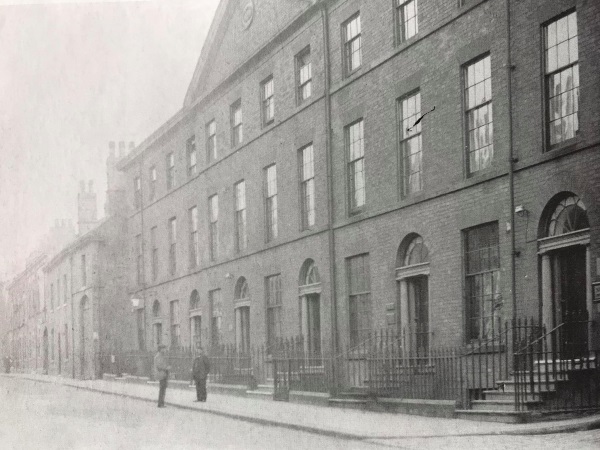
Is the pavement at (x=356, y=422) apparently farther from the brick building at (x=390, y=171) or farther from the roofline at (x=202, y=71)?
the roofline at (x=202, y=71)

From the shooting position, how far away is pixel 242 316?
96.7ft

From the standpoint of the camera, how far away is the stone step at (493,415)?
1362 cm

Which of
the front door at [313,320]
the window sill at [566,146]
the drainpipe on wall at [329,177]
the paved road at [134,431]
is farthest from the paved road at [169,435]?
the window sill at [566,146]

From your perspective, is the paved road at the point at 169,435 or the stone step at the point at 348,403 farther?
the stone step at the point at 348,403

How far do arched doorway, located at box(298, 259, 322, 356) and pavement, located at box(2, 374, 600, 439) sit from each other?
2185mm

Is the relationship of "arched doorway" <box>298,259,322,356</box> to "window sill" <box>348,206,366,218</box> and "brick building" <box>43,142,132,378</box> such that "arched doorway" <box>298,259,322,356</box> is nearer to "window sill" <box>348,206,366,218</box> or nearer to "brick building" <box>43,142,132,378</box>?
"window sill" <box>348,206,366,218</box>

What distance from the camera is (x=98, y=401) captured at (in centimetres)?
2617

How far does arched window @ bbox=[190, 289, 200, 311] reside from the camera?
33781mm

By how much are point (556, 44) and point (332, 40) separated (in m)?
8.65

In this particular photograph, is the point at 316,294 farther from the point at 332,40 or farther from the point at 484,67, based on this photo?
the point at 484,67

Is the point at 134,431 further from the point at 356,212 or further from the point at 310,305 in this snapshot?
the point at 310,305

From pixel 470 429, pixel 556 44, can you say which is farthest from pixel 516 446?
pixel 556 44

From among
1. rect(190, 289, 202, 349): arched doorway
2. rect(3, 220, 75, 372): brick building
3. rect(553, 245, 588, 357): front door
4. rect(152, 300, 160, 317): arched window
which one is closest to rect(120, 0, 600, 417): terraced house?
rect(553, 245, 588, 357): front door

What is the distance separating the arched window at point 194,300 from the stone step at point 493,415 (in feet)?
64.3
